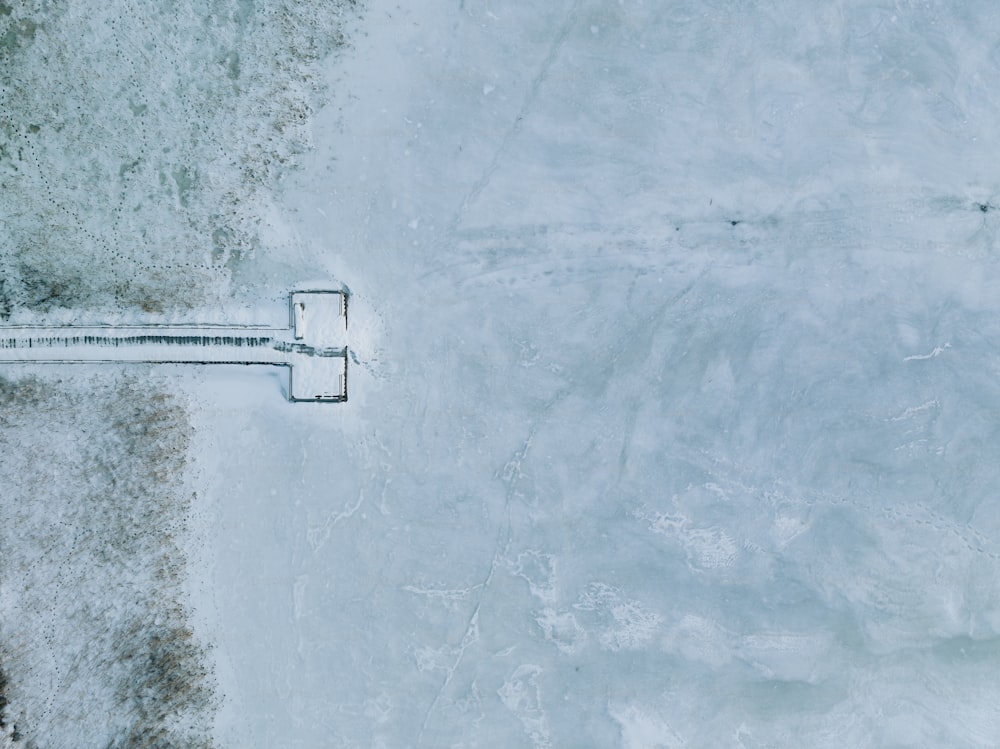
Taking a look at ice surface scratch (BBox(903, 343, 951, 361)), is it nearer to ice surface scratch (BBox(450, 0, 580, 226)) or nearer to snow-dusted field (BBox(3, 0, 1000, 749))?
snow-dusted field (BBox(3, 0, 1000, 749))

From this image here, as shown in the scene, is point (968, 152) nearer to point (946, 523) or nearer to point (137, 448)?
point (946, 523)

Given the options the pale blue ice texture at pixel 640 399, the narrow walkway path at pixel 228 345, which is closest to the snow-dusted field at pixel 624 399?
the pale blue ice texture at pixel 640 399

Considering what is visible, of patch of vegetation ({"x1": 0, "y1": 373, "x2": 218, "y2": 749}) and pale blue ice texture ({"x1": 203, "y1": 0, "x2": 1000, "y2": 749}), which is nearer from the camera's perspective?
patch of vegetation ({"x1": 0, "y1": 373, "x2": 218, "y2": 749})

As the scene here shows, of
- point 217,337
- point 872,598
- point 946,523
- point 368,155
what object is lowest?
Answer: point 872,598

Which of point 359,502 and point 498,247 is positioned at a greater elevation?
point 498,247

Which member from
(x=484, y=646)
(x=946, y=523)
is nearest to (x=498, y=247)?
(x=484, y=646)

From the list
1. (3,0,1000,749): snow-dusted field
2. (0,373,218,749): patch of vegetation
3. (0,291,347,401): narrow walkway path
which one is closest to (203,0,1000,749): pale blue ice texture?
(3,0,1000,749): snow-dusted field

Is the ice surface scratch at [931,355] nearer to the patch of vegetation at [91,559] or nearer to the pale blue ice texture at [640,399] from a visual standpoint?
the pale blue ice texture at [640,399]
